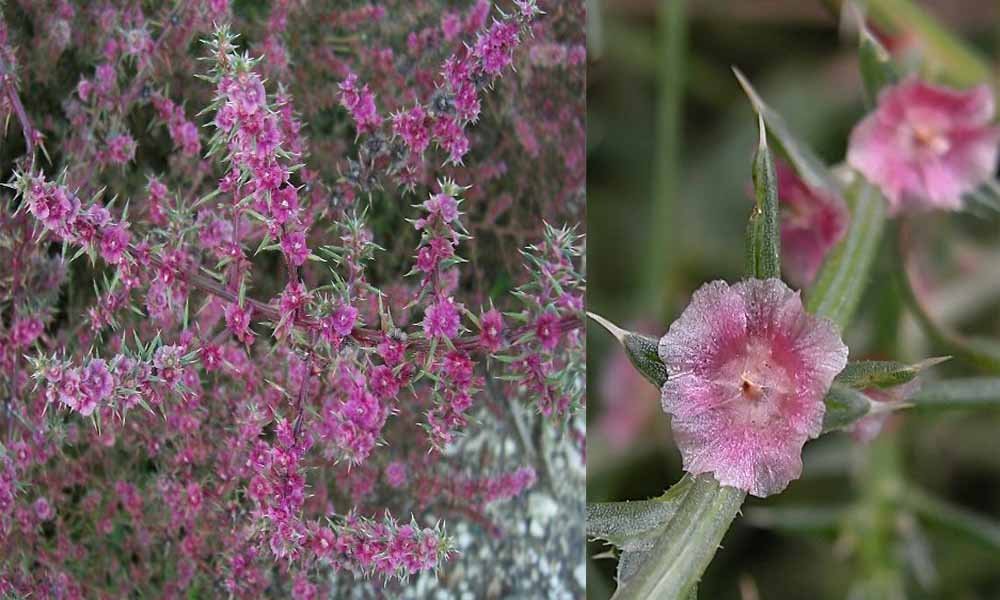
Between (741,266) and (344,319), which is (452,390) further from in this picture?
(741,266)

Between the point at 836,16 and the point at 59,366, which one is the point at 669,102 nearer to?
the point at 836,16

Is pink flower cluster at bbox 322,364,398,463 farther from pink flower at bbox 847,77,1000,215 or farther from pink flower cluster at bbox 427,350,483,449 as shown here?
pink flower at bbox 847,77,1000,215

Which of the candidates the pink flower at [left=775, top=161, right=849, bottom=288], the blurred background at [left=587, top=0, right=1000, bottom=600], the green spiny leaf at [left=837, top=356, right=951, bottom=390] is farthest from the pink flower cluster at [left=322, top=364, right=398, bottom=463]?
the blurred background at [left=587, top=0, right=1000, bottom=600]

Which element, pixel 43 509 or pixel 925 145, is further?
pixel 925 145

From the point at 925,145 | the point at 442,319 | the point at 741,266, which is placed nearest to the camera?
the point at 442,319

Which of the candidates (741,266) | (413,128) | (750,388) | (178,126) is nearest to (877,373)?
(750,388)

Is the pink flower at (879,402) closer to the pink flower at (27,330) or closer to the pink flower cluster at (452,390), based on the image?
the pink flower cluster at (452,390)

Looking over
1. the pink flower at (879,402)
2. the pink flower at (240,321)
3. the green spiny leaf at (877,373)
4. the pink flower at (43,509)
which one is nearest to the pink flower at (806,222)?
the pink flower at (879,402)
